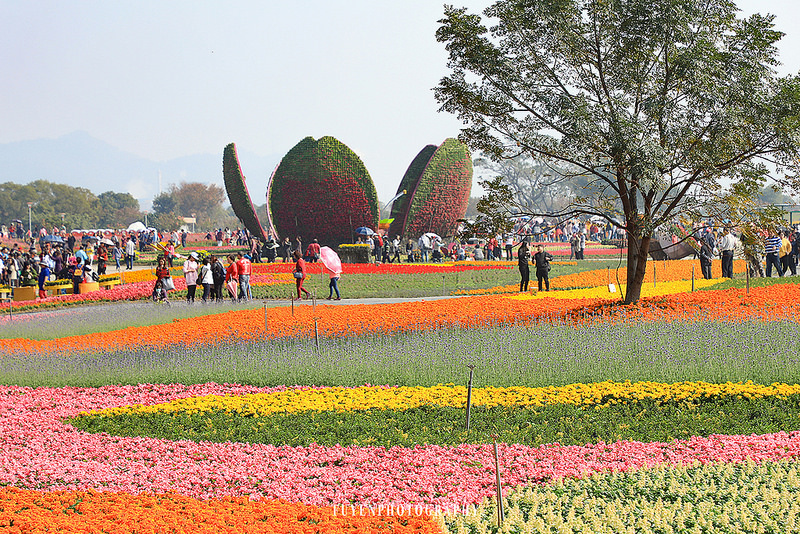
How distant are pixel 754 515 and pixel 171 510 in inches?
158

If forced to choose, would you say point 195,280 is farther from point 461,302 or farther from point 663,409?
point 663,409

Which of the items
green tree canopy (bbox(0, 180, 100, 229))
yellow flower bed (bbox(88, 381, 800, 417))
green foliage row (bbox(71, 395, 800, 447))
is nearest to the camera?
green foliage row (bbox(71, 395, 800, 447))

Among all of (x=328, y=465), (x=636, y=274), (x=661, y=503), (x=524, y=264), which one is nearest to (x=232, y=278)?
(x=524, y=264)

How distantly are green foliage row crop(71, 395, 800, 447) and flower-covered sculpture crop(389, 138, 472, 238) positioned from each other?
3508cm

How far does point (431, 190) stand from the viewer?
43406 millimetres

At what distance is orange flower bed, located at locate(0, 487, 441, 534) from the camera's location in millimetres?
5141

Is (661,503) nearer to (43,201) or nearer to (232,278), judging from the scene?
(232,278)

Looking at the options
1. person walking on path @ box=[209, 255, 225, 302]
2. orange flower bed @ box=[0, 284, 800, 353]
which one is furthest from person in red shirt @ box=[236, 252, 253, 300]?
orange flower bed @ box=[0, 284, 800, 353]

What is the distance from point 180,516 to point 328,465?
1.53 metres

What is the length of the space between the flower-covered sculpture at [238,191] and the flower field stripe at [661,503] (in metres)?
37.5

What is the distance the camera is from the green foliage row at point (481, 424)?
23.5 ft

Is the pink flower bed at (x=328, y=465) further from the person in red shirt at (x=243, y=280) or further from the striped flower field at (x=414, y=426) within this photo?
the person in red shirt at (x=243, y=280)

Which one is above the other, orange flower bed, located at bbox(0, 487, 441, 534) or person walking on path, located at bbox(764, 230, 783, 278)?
person walking on path, located at bbox(764, 230, 783, 278)

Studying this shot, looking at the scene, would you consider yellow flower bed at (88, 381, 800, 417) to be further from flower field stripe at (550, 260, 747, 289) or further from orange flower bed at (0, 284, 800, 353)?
flower field stripe at (550, 260, 747, 289)
